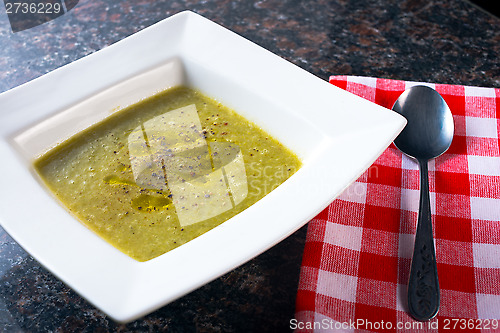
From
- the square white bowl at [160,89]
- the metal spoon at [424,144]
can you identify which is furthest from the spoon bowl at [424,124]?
the square white bowl at [160,89]

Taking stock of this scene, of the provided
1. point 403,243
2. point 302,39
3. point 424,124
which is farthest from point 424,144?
point 302,39

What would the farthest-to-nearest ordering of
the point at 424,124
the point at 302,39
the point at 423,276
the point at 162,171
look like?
the point at 302,39, the point at 424,124, the point at 162,171, the point at 423,276

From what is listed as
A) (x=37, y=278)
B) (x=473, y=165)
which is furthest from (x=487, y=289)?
(x=37, y=278)

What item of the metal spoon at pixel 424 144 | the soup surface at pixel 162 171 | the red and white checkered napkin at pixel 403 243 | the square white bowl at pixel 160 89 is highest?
the square white bowl at pixel 160 89

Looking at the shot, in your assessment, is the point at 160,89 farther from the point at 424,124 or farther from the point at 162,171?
the point at 424,124

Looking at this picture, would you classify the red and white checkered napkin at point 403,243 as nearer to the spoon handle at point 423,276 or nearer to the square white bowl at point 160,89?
the spoon handle at point 423,276

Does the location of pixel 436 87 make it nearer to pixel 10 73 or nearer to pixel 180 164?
pixel 180 164
